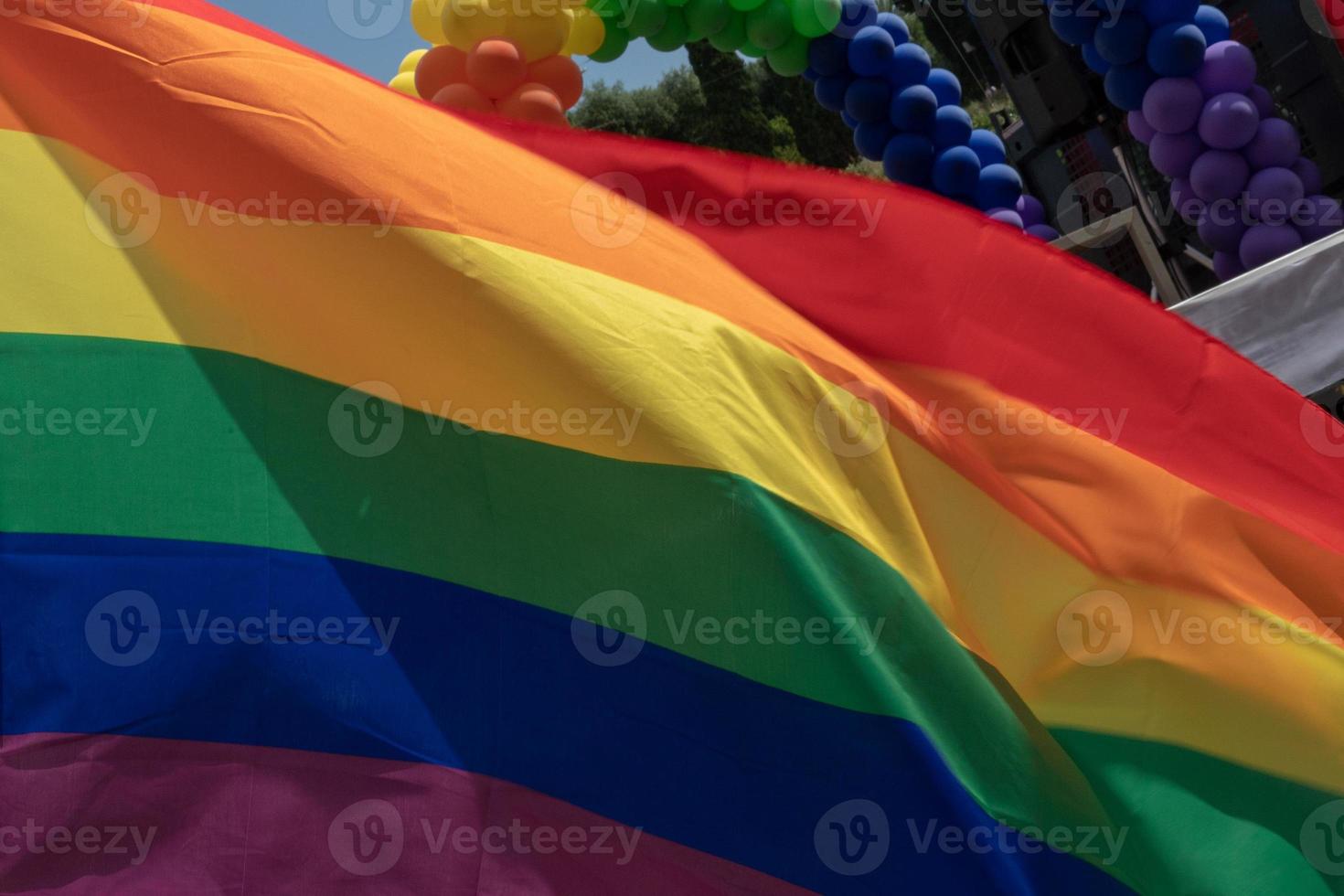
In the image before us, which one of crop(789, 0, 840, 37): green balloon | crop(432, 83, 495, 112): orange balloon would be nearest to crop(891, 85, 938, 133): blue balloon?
crop(789, 0, 840, 37): green balloon

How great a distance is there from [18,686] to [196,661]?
28cm

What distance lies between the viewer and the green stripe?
2482 mm

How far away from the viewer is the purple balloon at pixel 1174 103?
22.5 ft

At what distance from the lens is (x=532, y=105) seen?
669 centimetres

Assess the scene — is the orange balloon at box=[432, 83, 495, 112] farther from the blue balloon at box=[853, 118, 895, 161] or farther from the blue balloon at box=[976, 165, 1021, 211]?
the blue balloon at box=[976, 165, 1021, 211]

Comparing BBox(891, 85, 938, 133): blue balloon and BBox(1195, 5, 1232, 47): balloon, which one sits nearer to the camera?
BBox(1195, 5, 1232, 47): balloon

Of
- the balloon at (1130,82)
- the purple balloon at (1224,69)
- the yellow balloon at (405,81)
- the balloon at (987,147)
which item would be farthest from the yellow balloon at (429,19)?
the purple balloon at (1224,69)

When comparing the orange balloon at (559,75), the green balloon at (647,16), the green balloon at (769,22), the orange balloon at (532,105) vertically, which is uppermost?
the green balloon at (647,16)

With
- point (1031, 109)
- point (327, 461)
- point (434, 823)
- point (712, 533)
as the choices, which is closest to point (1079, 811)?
point (712, 533)

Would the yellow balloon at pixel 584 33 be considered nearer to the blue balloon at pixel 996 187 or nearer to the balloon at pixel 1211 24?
the blue balloon at pixel 996 187

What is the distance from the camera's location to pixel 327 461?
2.56 m

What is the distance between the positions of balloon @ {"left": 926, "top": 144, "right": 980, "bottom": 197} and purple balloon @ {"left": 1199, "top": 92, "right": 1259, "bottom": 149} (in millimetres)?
1284

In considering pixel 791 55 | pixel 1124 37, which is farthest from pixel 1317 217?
pixel 791 55

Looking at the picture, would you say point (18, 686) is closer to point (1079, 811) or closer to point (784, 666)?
point (784, 666)
